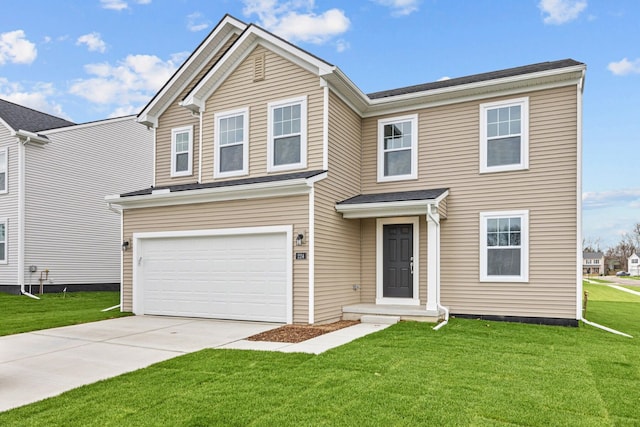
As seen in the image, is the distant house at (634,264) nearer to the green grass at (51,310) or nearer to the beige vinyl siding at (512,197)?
the beige vinyl siding at (512,197)

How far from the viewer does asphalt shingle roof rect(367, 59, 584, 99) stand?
10.7 metres

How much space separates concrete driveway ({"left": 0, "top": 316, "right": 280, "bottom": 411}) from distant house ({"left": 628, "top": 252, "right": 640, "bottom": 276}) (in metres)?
90.5

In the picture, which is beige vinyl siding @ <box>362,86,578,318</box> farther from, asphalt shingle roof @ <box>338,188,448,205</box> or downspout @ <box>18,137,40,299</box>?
downspout @ <box>18,137,40,299</box>

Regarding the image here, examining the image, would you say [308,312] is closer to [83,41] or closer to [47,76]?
[83,41]

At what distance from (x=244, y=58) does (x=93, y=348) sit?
24.8ft

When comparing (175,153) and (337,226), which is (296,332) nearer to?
(337,226)

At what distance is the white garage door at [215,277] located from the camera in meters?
10.3

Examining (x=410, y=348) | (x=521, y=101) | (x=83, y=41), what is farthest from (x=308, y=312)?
(x=83, y=41)

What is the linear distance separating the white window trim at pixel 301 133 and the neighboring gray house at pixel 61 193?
10.4 m

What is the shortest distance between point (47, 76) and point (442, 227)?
71.8 feet

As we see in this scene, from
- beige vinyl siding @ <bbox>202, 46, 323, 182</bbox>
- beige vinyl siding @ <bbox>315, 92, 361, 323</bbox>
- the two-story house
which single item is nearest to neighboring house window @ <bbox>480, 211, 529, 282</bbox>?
the two-story house

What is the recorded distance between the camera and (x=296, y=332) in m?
8.83

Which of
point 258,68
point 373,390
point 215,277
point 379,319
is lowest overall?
point 379,319

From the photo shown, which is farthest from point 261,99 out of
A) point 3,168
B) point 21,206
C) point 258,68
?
point 3,168
